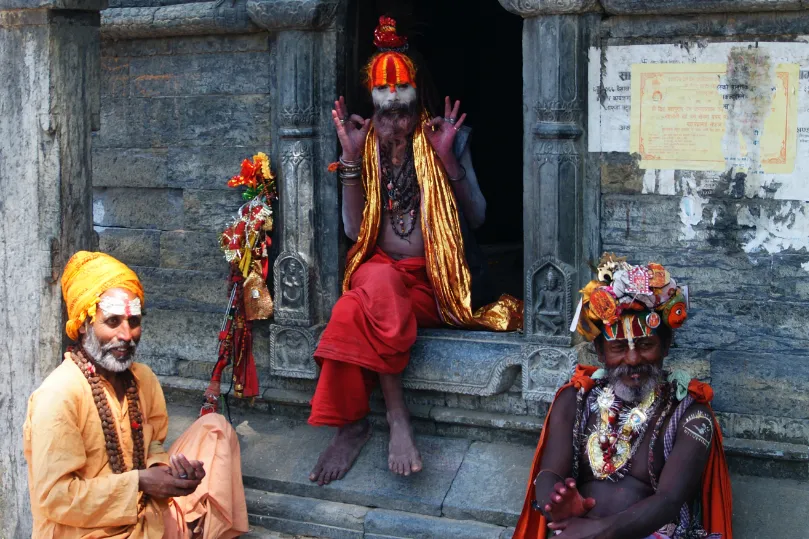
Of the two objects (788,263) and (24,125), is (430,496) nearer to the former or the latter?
(788,263)

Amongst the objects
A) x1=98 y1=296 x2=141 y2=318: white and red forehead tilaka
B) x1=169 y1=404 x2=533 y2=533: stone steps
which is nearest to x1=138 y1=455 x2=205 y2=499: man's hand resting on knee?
x1=98 y1=296 x2=141 y2=318: white and red forehead tilaka

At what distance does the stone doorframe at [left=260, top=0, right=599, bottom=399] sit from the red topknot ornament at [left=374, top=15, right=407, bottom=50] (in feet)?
0.73

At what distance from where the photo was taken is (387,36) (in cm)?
623

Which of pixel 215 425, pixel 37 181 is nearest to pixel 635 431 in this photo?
pixel 215 425

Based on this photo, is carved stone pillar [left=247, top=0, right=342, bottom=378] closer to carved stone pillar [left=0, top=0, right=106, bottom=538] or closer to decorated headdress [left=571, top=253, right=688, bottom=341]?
carved stone pillar [left=0, top=0, right=106, bottom=538]

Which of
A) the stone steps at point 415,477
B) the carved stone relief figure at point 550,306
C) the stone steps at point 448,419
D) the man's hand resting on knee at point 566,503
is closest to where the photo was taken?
the man's hand resting on knee at point 566,503

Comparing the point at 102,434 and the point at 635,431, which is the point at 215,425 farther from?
the point at 635,431

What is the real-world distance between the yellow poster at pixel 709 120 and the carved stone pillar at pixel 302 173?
1.71m

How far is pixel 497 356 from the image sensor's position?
6.06 metres

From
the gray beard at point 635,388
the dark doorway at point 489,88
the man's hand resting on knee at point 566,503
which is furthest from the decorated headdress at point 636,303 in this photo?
the dark doorway at point 489,88

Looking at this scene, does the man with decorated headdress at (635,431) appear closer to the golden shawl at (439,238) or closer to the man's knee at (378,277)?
the man's knee at (378,277)

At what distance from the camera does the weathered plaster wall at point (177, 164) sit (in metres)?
6.58

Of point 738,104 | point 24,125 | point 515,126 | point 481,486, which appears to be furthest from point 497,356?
point 515,126

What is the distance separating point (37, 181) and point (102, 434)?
4.17 ft
